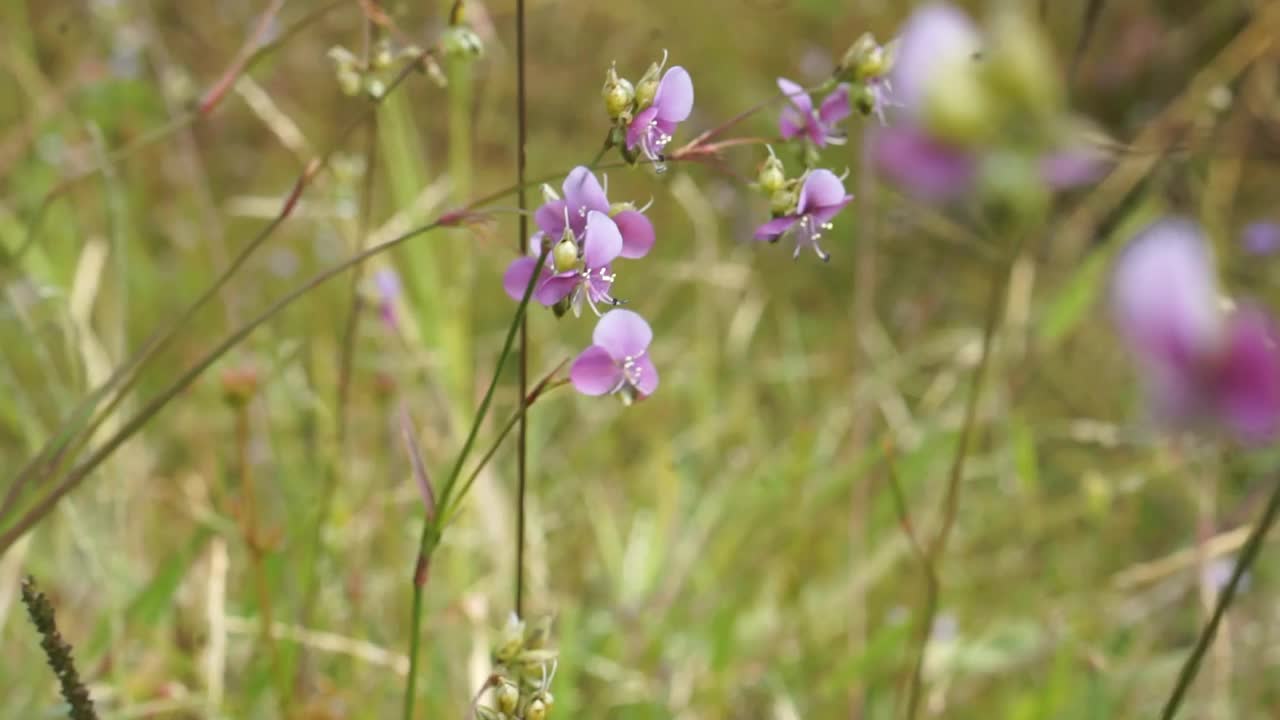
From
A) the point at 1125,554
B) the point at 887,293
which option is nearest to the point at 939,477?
the point at 1125,554

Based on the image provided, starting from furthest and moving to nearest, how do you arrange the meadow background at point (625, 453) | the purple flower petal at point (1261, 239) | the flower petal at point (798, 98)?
Result: 1. the purple flower petal at point (1261, 239)
2. the meadow background at point (625, 453)
3. the flower petal at point (798, 98)

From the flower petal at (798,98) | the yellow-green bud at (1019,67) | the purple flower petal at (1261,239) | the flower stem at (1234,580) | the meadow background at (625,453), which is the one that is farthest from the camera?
the purple flower petal at (1261,239)

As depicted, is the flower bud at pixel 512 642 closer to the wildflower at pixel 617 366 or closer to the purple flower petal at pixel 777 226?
the wildflower at pixel 617 366

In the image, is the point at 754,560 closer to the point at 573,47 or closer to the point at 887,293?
the point at 887,293

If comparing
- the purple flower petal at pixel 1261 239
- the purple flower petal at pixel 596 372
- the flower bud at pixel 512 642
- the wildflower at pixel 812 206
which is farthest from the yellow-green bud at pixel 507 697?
the purple flower petal at pixel 1261 239

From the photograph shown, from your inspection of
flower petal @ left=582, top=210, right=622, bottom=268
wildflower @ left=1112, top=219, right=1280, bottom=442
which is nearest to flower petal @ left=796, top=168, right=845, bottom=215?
flower petal @ left=582, top=210, right=622, bottom=268

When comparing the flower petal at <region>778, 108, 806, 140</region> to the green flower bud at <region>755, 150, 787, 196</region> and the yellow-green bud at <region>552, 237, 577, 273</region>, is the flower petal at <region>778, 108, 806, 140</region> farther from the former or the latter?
the yellow-green bud at <region>552, 237, 577, 273</region>
